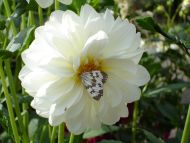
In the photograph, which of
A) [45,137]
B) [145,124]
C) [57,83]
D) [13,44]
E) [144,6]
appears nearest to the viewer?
[57,83]

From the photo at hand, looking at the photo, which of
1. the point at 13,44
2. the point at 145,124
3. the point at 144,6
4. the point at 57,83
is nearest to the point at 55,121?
the point at 57,83

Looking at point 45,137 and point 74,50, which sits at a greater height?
point 74,50

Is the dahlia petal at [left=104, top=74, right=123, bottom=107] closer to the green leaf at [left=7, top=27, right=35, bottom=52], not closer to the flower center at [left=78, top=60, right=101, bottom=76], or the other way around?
the flower center at [left=78, top=60, right=101, bottom=76]

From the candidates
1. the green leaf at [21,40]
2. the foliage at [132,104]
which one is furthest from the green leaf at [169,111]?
the green leaf at [21,40]

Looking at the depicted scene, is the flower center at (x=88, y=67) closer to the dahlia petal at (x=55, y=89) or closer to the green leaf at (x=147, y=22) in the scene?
the dahlia petal at (x=55, y=89)

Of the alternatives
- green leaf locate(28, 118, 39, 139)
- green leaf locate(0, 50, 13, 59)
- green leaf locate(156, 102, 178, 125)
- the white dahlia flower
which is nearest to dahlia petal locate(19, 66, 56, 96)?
the white dahlia flower

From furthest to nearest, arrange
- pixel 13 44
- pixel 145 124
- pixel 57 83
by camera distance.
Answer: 1. pixel 145 124
2. pixel 13 44
3. pixel 57 83

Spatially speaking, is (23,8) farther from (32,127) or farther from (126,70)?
(32,127)

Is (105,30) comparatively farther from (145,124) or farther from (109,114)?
(145,124)
